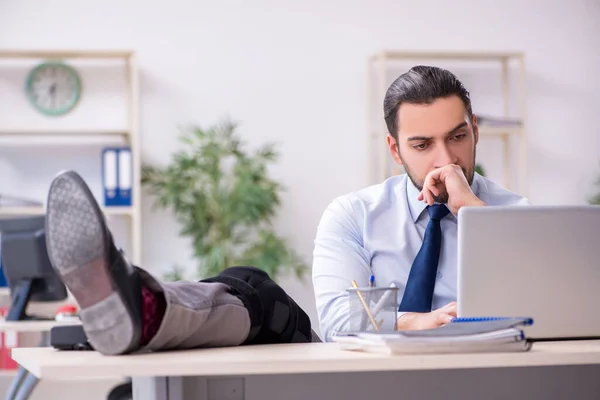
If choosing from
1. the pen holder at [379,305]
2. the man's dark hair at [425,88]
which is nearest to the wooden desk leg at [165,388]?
the pen holder at [379,305]

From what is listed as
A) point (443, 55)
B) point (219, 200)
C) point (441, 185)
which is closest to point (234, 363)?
point (441, 185)

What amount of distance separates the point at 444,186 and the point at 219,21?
3.27 meters

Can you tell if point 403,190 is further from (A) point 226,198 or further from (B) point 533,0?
(B) point 533,0

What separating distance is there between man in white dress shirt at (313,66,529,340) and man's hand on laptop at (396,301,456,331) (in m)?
0.23

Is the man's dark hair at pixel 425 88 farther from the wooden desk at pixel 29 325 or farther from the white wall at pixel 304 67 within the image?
the white wall at pixel 304 67

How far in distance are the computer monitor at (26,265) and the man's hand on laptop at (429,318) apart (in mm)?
2183

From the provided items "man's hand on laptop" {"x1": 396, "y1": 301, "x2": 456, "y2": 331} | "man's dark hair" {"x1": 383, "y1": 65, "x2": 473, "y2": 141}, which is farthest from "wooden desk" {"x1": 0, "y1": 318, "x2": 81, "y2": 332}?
"man's hand on laptop" {"x1": 396, "y1": 301, "x2": 456, "y2": 331}

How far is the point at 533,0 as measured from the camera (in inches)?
213

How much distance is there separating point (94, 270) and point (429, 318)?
28.6 inches

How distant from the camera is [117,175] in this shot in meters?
4.79

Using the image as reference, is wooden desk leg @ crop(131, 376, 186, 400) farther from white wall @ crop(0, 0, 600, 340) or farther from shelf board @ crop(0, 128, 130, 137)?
white wall @ crop(0, 0, 600, 340)

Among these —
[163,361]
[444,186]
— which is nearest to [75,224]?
[163,361]

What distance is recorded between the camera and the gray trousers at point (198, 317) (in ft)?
4.09

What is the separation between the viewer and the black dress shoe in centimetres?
119
